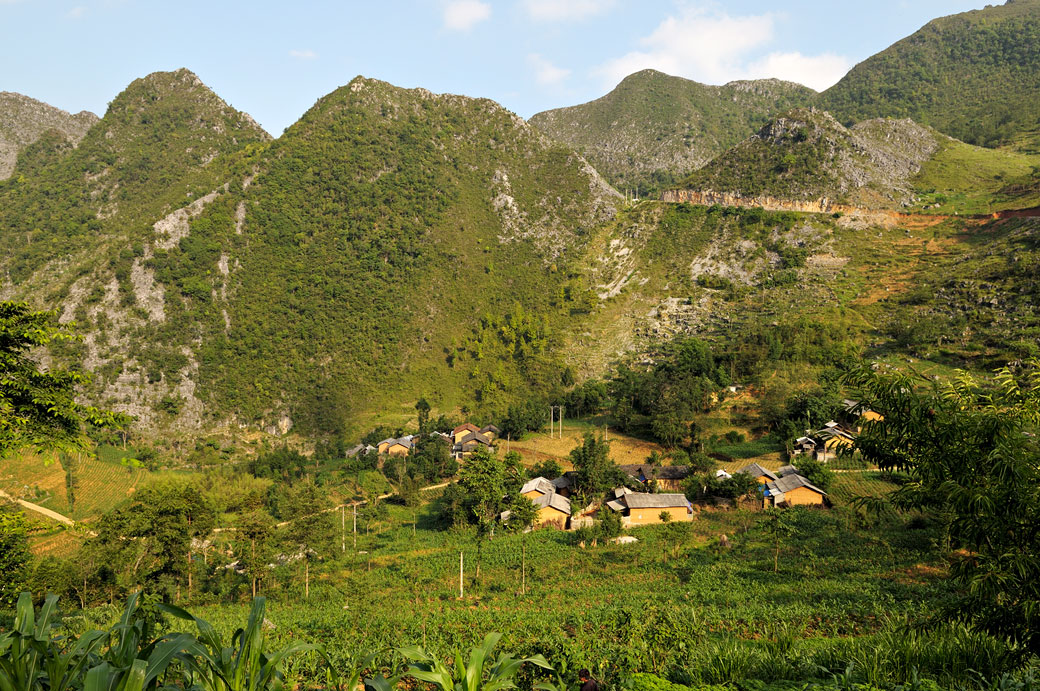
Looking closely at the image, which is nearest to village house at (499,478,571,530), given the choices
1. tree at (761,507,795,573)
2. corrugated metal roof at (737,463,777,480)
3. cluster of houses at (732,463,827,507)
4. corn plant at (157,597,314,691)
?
corrugated metal roof at (737,463,777,480)

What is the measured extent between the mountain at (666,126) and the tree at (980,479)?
156 m

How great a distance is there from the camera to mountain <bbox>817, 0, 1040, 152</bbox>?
4739 inches

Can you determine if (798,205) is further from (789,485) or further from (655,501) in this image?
(655,501)

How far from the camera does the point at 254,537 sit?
974 inches

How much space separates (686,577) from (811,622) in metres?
9.31

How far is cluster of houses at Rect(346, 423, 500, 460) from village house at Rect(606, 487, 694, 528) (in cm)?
2244

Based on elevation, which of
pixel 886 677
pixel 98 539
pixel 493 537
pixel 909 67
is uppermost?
pixel 909 67

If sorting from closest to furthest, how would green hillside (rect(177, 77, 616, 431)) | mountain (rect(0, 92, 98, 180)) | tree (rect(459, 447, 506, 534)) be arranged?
1. tree (rect(459, 447, 506, 534))
2. green hillside (rect(177, 77, 616, 431))
3. mountain (rect(0, 92, 98, 180))

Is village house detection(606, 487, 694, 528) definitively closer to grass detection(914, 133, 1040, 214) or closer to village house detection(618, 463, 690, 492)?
village house detection(618, 463, 690, 492)

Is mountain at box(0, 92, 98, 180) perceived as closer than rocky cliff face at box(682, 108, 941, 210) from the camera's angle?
No

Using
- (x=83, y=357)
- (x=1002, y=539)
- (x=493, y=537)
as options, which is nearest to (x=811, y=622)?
(x=1002, y=539)

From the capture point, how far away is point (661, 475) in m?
41.3

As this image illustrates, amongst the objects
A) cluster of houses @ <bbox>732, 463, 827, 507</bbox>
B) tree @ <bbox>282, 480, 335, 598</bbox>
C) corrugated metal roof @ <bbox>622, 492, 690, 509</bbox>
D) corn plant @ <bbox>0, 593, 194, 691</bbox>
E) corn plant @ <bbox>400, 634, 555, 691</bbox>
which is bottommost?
corrugated metal roof @ <bbox>622, 492, 690, 509</bbox>

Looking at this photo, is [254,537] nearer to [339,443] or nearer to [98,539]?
[98,539]
